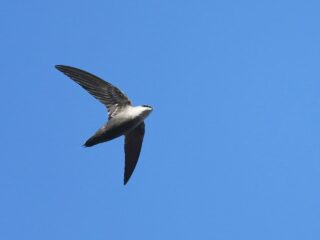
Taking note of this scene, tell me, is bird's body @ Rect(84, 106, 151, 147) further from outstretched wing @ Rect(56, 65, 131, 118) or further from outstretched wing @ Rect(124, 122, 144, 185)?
outstretched wing @ Rect(124, 122, 144, 185)

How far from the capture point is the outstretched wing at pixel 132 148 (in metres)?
18.8

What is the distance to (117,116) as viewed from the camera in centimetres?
1714

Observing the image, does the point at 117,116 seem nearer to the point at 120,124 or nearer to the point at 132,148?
the point at 120,124

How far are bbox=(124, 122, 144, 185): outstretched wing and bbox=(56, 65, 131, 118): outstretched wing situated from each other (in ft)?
3.83

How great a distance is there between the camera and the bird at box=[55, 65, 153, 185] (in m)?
16.7

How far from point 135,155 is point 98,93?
214cm

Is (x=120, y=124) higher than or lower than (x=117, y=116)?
lower

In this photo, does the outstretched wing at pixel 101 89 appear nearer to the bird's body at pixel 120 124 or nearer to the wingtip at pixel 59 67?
the wingtip at pixel 59 67

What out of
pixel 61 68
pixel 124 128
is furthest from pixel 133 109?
pixel 61 68

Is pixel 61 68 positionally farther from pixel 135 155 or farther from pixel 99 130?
pixel 135 155

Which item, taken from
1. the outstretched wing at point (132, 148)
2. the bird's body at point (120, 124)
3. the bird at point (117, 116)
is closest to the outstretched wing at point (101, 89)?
the bird at point (117, 116)

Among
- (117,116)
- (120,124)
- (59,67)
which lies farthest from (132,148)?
(59,67)

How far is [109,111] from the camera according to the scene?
17.7 metres

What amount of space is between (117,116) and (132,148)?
1937mm
